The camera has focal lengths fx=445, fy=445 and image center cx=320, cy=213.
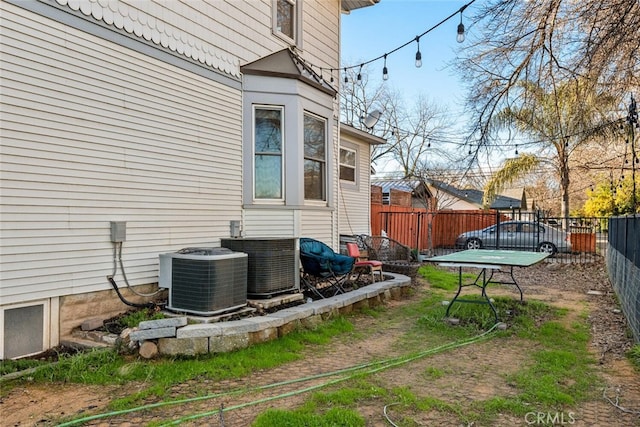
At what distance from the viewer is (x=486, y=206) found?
87.6 feet

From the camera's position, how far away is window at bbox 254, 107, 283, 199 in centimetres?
707

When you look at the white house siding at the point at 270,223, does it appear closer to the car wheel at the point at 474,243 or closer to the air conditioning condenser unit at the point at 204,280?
the air conditioning condenser unit at the point at 204,280

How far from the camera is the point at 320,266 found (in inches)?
251

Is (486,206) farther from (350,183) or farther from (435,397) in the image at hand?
(435,397)

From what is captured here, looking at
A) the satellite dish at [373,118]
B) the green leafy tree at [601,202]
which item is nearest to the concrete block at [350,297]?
the satellite dish at [373,118]

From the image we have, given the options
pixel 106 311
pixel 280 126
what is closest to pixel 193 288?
pixel 106 311

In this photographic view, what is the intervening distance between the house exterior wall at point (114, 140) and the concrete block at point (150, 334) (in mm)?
817

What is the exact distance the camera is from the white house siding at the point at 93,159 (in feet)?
13.5

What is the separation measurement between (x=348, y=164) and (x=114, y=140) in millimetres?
7304

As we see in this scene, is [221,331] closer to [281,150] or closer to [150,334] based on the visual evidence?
[150,334]

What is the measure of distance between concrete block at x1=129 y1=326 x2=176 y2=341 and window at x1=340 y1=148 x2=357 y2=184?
7426 millimetres

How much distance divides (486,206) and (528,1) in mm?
22689

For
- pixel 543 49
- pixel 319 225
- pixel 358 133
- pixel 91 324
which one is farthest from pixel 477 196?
pixel 91 324

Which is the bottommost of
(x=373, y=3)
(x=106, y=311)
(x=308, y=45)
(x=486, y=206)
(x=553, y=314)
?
(x=553, y=314)
